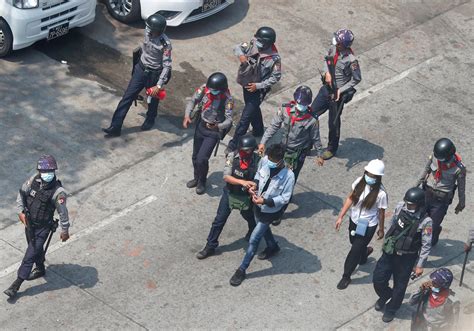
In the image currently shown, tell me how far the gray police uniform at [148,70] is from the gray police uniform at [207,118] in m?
1.13

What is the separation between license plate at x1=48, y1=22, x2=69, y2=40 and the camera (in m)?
16.9

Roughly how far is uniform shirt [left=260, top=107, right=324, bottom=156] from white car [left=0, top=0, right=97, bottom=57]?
4823mm

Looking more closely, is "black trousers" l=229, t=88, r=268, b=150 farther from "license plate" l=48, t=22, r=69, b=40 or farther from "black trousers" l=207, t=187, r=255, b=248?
"license plate" l=48, t=22, r=69, b=40

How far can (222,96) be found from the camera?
14.0 m

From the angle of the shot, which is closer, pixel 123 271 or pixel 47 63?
pixel 123 271

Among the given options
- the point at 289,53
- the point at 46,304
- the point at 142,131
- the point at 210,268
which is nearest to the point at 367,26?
the point at 289,53

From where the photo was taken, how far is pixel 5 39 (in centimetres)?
1659

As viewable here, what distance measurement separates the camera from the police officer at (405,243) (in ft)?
38.7

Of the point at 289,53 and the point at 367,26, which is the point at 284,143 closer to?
the point at 289,53

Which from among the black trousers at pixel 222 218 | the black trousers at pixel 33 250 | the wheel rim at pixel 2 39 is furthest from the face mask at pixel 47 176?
the wheel rim at pixel 2 39

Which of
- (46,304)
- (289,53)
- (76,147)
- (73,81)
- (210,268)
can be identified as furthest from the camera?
(289,53)

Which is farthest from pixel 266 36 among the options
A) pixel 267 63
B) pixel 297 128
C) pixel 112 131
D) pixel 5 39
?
pixel 5 39

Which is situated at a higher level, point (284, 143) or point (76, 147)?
point (284, 143)

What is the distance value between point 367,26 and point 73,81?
17.6ft
